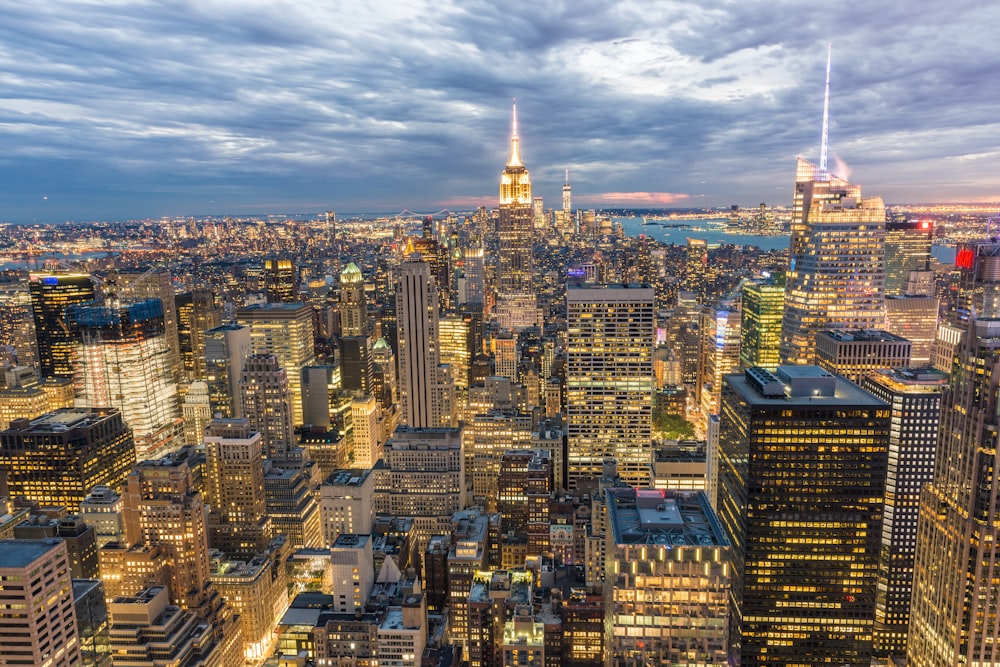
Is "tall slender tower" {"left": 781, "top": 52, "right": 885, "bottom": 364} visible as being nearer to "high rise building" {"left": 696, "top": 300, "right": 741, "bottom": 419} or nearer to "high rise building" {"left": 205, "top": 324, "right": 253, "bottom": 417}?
"high rise building" {"left": 696, "top": 300, "right": 741, "bottom": 419}

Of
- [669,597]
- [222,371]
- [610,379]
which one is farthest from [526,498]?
[222,371]

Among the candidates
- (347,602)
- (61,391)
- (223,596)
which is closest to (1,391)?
(61,391)

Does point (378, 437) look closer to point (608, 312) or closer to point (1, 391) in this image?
point (608, 312)

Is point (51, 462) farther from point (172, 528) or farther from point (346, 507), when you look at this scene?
point (346, 507)

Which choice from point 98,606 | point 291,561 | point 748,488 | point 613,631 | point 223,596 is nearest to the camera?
point 613,631

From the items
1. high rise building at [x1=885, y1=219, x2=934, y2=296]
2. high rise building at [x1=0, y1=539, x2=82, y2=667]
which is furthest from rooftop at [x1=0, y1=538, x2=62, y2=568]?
high rise building at [x1=885, y1=219, x2=934, y2=296]
